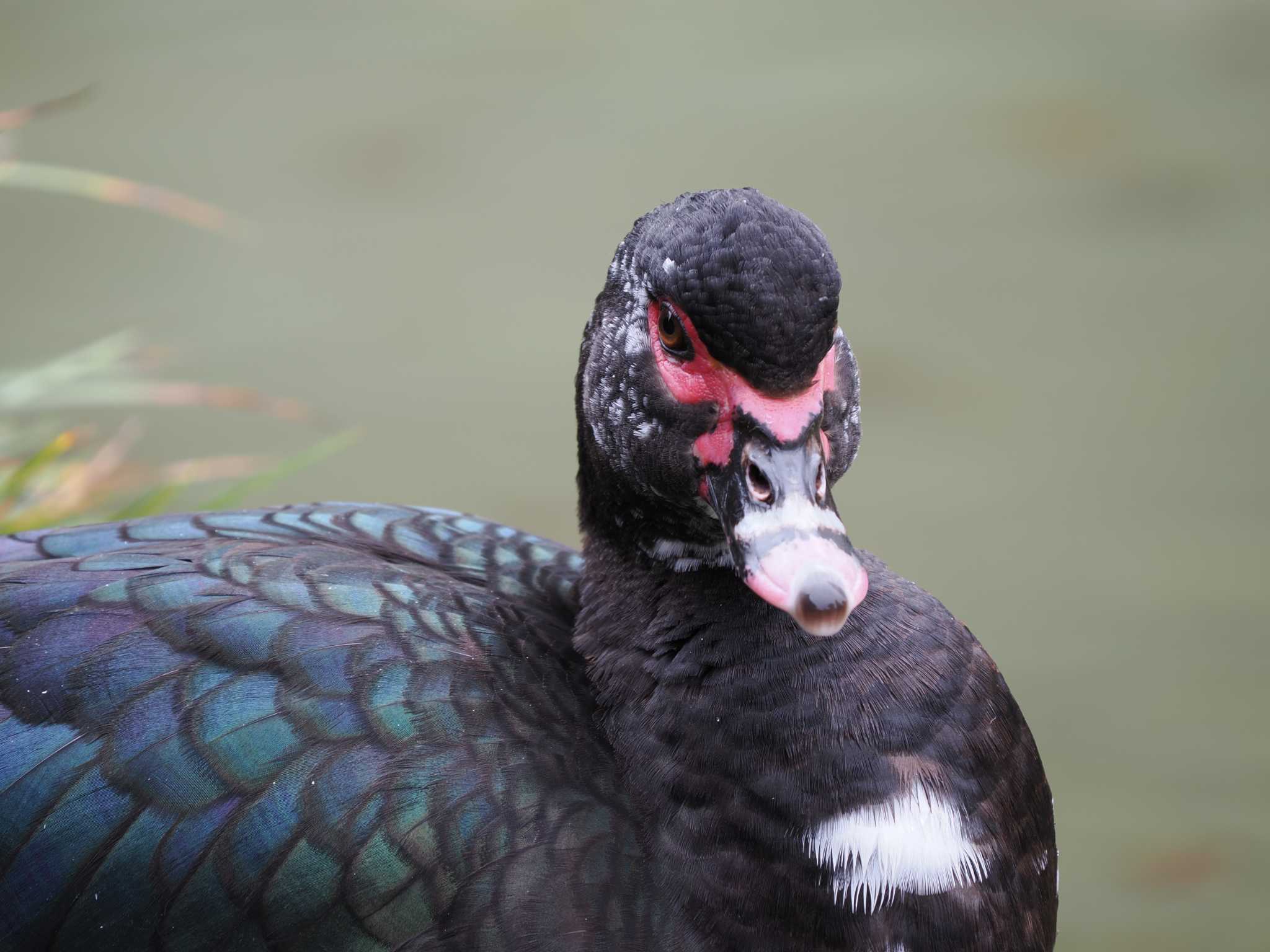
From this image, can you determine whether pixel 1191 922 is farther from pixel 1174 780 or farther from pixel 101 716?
pixel 101 716

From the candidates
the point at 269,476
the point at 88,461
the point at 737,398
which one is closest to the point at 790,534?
the point at 737,398

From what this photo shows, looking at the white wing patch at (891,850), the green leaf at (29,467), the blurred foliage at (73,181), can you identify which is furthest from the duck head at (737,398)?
the blurred foliage at (73,181)

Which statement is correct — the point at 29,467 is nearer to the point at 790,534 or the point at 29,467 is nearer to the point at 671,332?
the point at 671,332

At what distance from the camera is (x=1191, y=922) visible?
3385 mm

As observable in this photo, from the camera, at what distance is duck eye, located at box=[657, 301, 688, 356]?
6.53 ft

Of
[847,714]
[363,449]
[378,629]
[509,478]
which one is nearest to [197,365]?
[363,449]

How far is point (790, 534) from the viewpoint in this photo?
184 centimetres

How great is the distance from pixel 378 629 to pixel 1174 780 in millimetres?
2448

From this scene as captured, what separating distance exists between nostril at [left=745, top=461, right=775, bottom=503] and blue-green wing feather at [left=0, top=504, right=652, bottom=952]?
0.45 meters

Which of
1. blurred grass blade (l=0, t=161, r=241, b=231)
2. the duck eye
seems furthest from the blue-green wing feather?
blurred grass blade (l=0, t=161, r=241, b=231)

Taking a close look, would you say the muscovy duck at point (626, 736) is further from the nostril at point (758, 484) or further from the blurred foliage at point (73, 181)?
the blurred foliage at point (73, 181)

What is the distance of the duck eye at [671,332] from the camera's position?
1991 mm

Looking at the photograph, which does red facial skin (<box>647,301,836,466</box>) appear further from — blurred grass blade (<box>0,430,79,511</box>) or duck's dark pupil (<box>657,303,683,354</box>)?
blurred grass blade (<box>0,430,79,511</box>)

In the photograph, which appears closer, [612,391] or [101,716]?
[101,716]
